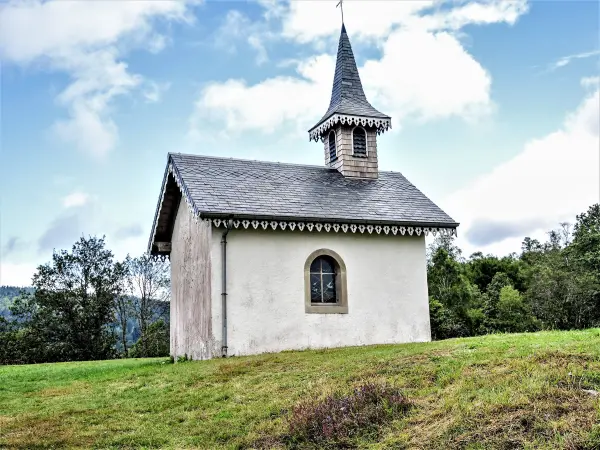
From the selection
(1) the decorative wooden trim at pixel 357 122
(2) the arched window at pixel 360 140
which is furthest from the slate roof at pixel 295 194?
(1) the decorative wooden trim at pixel 357 122

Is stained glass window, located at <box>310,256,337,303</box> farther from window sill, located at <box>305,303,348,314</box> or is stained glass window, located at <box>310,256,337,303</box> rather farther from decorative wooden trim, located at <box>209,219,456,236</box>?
decorative wooden trim, located at <box>209,219,456,236</box>

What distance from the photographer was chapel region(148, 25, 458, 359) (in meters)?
16.3

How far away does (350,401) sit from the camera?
8.41 meters

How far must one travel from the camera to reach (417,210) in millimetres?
19016

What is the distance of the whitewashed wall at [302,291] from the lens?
16.4 m

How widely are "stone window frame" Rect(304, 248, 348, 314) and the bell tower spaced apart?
4161 millimetres

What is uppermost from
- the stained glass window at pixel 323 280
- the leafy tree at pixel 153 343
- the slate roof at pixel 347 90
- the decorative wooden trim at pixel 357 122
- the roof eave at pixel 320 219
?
the slate roof at pixel 347 90

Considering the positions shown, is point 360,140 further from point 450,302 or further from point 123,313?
point 123,313

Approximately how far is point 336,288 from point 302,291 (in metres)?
1.18

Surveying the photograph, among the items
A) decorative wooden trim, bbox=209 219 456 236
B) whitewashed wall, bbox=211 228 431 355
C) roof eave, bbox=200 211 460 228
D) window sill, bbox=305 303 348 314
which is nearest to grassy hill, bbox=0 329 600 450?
whitewashed wall, bbox=211 228 431 355

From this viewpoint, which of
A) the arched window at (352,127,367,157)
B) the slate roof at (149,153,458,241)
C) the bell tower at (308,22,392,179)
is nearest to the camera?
the slate roof at (149,153,458,241)

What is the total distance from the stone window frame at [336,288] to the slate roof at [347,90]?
5633 mm

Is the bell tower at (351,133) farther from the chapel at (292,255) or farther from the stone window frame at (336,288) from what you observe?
the stone window frame at (336,288)

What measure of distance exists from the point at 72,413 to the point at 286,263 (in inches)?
307
